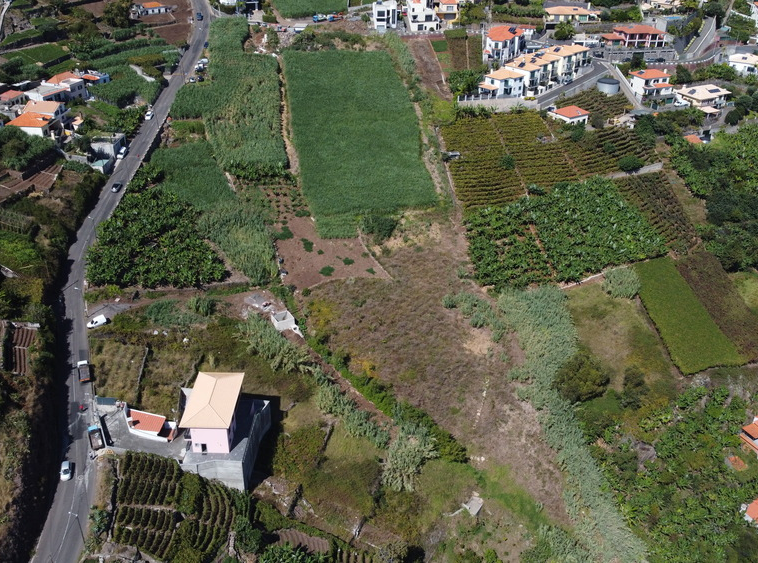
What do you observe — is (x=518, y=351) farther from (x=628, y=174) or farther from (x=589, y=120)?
(x=589, y=120)

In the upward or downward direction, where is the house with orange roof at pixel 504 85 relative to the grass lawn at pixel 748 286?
upward

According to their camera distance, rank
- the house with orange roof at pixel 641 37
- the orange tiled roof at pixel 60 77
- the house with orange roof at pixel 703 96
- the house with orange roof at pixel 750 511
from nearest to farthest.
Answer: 1. the house with orange roof at pixel 750 511
2. the orange tiled roof at pixel 60 77
3. the house with orange roof at pixel 703 96
4. the house with orange roof at pixel 641 37

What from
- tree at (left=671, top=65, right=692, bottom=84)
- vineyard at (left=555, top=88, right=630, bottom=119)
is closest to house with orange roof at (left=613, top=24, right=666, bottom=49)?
tree at (left=671, top=65, right=692, bottom=84)

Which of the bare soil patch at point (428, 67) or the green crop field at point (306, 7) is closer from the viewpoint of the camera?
the bare soil patch at point (428, 67)

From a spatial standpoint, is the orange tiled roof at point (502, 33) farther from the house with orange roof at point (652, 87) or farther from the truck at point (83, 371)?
the truck at point (83, 371)

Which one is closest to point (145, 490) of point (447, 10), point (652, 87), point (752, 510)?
point (752, 510)

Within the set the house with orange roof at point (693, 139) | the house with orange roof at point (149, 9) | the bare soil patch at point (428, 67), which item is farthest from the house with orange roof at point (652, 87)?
the house with orange roof at point (149, 9)

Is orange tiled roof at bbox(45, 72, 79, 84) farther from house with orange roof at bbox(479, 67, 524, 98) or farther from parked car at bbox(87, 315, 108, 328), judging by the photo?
house with orange roof at bbox(479, 67, 524, 98)
